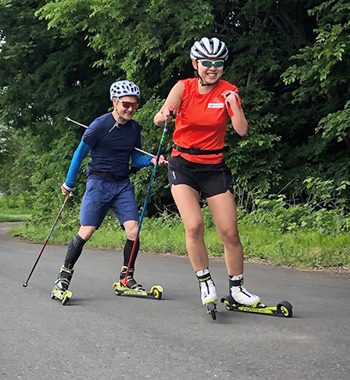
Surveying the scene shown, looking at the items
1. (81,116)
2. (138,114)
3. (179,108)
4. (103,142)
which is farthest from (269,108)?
(179,108)

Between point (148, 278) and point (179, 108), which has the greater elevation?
point (179, 108)

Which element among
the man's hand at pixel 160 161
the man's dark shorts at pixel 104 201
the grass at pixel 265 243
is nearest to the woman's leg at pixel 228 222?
the man's hand at pixel 160 161

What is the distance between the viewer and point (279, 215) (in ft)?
37.6

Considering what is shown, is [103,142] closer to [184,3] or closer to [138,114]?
[184,3]

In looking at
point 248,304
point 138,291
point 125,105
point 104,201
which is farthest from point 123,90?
point 248,304

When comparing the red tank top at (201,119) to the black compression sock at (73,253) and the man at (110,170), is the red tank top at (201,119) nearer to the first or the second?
the man at (110,170)

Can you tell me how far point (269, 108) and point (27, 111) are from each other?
364 inches

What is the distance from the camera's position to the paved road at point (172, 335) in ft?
12.2

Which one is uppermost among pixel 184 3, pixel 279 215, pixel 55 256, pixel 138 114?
pixel 184 3

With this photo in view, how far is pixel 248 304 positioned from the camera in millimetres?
5242

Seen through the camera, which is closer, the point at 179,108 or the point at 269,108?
the point at 179,108

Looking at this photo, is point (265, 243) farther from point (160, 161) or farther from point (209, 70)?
point (209, 70)

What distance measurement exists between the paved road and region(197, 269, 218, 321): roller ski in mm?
Result: 97

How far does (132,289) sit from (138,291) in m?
0.10
